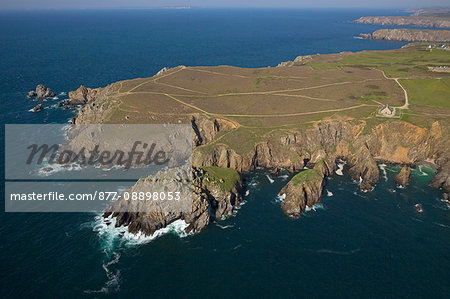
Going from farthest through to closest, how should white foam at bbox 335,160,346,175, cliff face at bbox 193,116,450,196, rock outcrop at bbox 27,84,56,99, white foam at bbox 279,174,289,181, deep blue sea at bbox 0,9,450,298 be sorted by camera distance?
rock outcrop at bbox 27,84,56,99 < white foam at bbox 335,160,346,175 < cliff face at bbox 193,116,450,196 < white foam at bbox 279,174,289,181 < deep blue sea at bbox 0,9,450,298

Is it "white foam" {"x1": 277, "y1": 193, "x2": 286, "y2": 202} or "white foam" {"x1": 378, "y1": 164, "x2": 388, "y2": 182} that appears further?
"white foam" {"x1": 378, "y1": 164, "x2": 388, "y2": 182}

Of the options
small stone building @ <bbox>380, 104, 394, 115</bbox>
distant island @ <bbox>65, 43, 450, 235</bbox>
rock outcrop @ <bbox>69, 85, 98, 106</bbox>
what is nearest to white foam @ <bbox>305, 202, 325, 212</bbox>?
distant island @ <bbox>65, 43, 450, 235</bbox>

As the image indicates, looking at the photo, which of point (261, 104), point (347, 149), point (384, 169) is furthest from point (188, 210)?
point (384, 169)

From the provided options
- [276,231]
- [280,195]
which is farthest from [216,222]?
[280,195]

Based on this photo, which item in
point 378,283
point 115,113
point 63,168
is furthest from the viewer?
point 115,113

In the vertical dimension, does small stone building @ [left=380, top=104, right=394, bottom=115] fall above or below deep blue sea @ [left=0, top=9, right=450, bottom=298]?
above

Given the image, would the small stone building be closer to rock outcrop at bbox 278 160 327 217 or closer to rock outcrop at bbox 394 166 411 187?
rock outcrop at bbox 394 166 411 187

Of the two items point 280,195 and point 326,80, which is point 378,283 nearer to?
point 280,195

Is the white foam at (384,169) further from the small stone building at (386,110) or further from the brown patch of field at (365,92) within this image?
the brown patch of field at (365,92)
